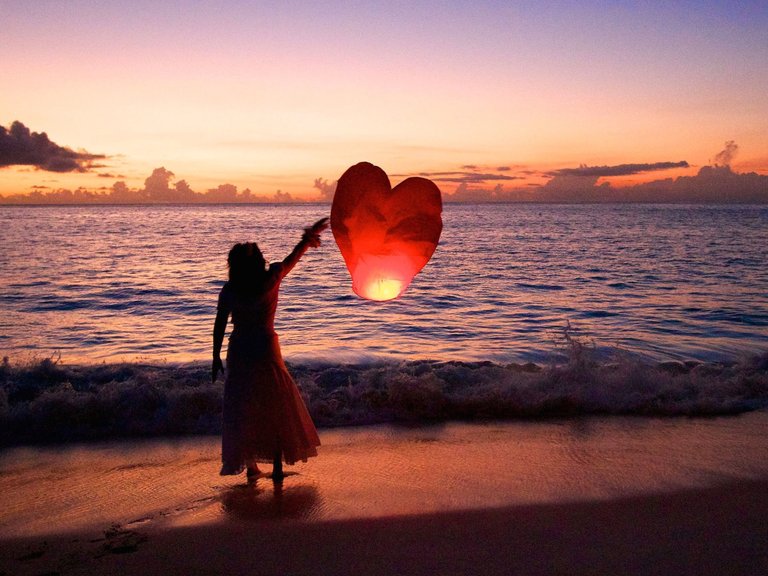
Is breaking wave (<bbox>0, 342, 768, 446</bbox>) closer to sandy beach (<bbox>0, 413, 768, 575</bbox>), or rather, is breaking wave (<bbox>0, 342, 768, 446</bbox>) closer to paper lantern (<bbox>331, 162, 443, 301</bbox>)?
sandy beach (<bbox>0, 413, 768, 575</bbox>)

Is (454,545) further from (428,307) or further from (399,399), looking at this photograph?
(428,307)

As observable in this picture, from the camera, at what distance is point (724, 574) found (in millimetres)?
3818

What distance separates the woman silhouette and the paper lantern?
0.65 metres

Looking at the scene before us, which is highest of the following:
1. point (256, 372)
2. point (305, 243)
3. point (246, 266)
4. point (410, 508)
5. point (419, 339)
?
point (305, 243)

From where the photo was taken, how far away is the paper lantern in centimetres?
435

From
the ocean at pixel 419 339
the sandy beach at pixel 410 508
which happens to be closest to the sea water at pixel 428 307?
the ocean at pixel 419 339

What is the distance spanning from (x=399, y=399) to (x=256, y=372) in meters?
3.23

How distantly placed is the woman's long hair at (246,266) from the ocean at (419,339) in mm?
3167

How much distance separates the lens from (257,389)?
514cm

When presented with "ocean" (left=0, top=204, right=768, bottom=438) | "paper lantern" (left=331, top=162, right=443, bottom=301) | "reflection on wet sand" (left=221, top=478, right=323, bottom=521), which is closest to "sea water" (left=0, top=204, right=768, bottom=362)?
"ocean" (left=0, top=204, right=768, bottom=438)

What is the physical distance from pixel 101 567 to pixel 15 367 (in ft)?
23.2

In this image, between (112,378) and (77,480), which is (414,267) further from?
(112,378)

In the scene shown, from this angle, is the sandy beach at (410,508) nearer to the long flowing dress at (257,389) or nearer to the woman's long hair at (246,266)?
the long flowing dress at (257,389)

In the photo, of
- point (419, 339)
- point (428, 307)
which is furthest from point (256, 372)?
point (428, 307)
